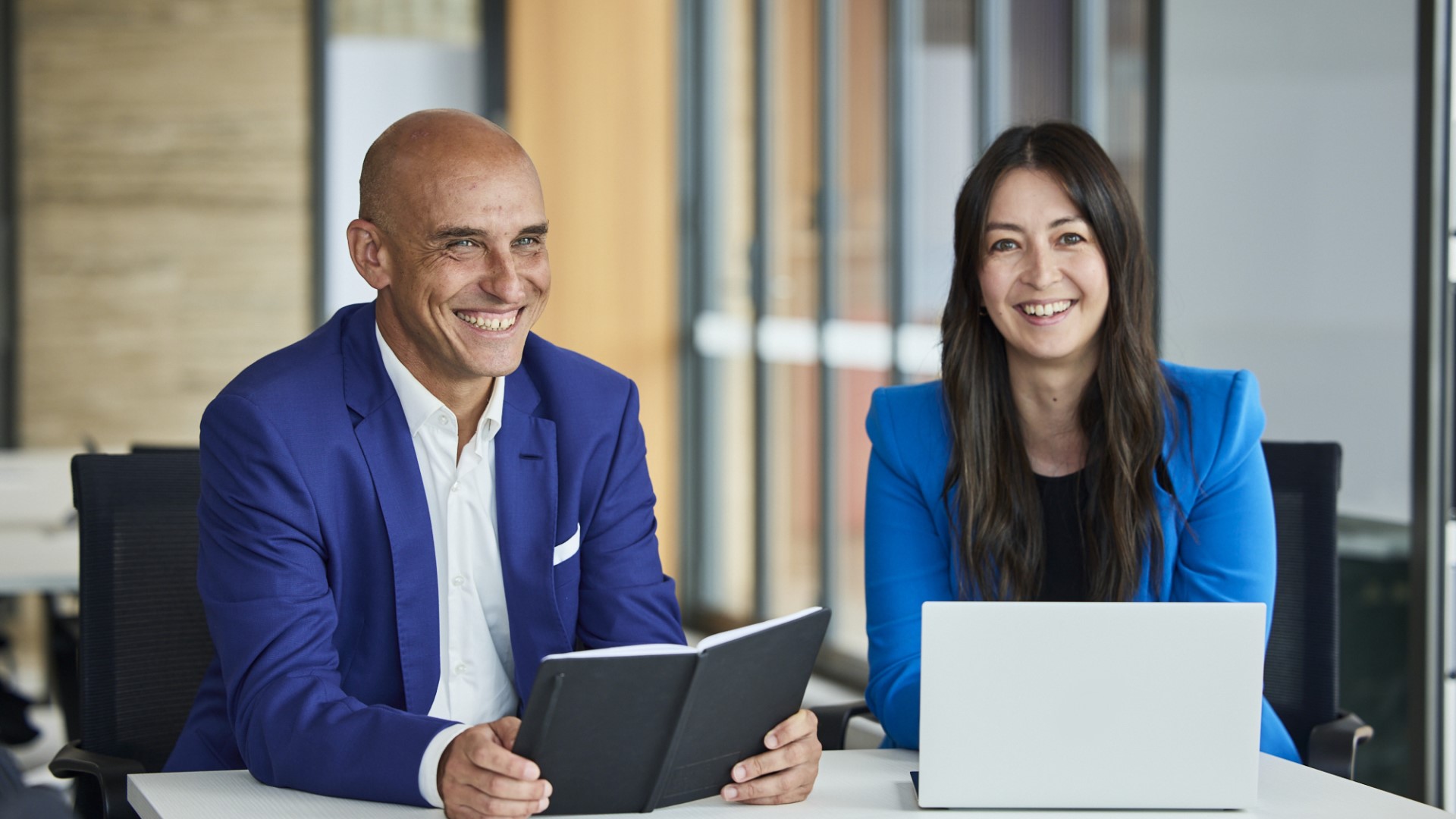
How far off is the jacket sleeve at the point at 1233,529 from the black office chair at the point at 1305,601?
19 centimetres

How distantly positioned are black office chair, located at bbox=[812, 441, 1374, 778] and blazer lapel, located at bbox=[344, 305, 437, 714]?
2.15 feet

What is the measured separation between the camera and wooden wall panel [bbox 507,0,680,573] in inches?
239

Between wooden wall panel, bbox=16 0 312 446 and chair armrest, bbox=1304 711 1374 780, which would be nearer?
chair armrest, bbox=1304 711 1374 780

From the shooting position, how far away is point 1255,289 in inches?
127

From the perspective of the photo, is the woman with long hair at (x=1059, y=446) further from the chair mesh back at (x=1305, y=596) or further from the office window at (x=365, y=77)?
the office window at (x=365, y=77)

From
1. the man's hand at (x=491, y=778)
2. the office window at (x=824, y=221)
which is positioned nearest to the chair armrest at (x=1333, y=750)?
the man's hand at (x=491, y=778)

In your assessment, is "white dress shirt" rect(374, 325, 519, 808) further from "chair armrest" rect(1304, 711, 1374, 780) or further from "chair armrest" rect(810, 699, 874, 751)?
"chair armrest" rect(1304, 711, 1374, 780)

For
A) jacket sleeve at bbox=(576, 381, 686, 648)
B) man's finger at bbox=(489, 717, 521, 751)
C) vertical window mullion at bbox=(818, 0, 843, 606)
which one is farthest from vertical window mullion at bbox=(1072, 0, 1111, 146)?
man's finger at bbox=(489, 717, 521, 751)

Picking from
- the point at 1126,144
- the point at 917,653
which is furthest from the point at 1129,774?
the point at 1126,144

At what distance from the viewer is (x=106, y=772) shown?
6.39 feet

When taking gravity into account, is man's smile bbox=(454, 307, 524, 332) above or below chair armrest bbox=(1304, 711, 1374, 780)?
above

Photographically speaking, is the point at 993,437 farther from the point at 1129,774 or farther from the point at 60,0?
the point at 60,0

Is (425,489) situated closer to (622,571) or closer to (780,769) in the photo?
(622,571)

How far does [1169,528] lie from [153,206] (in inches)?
188
